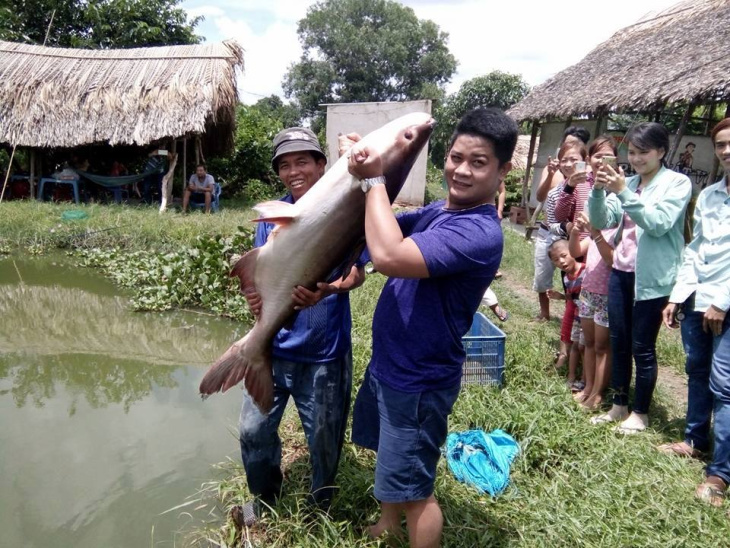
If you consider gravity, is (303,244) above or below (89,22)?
below

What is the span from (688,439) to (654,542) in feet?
3.55

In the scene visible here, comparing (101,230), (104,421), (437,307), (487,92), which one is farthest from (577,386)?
(487,92)

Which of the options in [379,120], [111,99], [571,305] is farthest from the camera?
[379,120]

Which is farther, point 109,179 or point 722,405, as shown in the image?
point 109,179

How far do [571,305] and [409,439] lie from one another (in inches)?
115

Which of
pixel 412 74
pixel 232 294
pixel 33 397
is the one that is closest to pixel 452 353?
pixel 33 397

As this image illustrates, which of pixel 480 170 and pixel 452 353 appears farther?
pixel 452 353

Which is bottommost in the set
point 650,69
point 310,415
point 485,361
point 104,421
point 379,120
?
point 104,421

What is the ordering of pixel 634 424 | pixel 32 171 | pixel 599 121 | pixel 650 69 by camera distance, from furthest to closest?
1. pixel 32 171
2. pixel 599 121
3. pixel 650 69
4. pixel 634 424

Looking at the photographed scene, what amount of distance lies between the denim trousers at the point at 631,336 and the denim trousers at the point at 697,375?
253 mm

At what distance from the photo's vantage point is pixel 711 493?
2.83 meters

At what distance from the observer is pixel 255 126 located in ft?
60.4

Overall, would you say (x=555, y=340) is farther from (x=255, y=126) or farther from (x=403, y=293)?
(x=255, y=126)

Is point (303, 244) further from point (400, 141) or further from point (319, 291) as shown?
point (400, 141)
